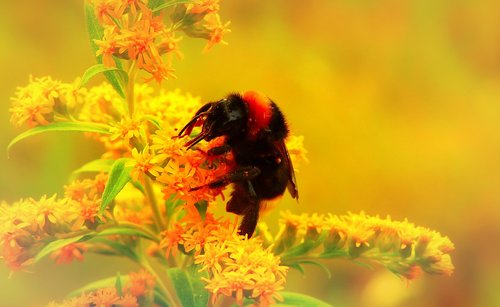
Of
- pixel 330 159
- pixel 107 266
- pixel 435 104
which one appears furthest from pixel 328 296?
pixel 435 104

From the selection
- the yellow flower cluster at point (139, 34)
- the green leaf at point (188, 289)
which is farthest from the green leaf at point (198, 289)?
the yellow flower cluster at point (139, 34)

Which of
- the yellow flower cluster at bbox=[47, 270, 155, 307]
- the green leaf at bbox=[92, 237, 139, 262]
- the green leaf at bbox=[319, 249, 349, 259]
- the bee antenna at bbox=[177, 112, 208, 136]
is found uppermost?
the bee antenna at bbox=[177, 112, 208, 136]

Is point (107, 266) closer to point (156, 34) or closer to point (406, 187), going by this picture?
point (156, 34)

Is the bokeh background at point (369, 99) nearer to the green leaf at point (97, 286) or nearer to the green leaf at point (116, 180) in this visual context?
the green leaf at point (97, 286)

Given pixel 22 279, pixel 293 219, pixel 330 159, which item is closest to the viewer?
pixel 293 219

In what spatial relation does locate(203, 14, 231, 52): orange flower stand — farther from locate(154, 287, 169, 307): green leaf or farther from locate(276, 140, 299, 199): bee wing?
locate(154, 287, 169, 307): green leaf

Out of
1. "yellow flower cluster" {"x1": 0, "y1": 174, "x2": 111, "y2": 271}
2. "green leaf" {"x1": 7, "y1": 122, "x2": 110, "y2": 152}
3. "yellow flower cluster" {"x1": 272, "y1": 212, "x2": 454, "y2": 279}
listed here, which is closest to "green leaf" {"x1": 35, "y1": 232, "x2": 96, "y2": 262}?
"yellow flower cluster" {"x1": 0, "y1": 174, "x2": 111, "y2": 271}
